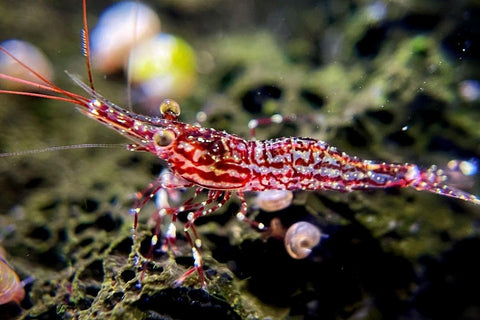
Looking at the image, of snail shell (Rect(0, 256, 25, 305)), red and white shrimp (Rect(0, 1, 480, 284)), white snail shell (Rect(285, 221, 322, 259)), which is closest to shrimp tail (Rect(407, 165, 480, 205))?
red and white shrimp (Rect(0, 1, 480, 284))

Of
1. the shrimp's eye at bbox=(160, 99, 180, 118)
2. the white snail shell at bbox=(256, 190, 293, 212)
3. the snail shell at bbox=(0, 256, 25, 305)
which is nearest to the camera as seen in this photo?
the snail shell at bbox=(0, 256, 25, 305)

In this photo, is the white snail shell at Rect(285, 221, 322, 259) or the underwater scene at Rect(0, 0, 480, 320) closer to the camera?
the underwater scene at Rect(0, 0, 480, 320)

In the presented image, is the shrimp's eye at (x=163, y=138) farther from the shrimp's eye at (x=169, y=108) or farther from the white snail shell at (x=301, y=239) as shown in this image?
the white snail shell at (x=301, y=239)

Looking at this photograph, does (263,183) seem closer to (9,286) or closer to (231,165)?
(231,165)

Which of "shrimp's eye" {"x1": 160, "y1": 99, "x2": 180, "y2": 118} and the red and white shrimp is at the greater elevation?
"shrimp's eye" {"x1": 160, "y1": 99, "x2": 180, "y2": 118}

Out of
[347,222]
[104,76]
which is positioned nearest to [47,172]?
[104,76]

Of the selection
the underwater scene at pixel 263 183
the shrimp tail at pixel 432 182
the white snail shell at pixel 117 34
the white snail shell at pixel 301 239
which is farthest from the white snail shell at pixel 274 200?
the white snail shell at pixel 117 34

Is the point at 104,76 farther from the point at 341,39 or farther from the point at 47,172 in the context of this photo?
the point at 341,39

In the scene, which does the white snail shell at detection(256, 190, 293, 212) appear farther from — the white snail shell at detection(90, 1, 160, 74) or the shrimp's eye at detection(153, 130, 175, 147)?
the white snail shell at detection(90, 1, 160, 74)
